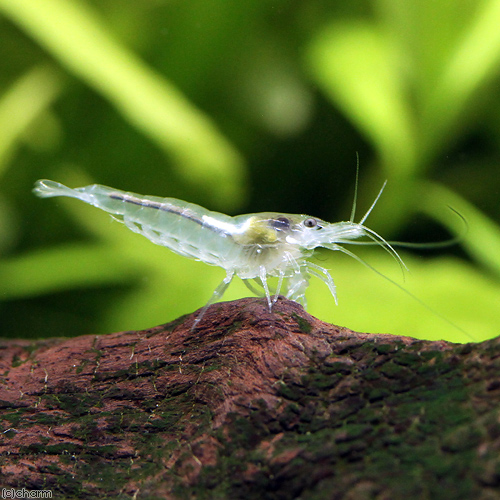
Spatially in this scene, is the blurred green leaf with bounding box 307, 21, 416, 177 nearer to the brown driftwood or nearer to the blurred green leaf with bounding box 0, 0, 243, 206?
the blurred green leaf with bounding box 0, 0, 243, 206

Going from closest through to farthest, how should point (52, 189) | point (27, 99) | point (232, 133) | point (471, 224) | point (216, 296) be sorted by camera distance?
point (216, 296) < point (471, 224) < point (52, 189) < point (27, 99) < point (232, 133)

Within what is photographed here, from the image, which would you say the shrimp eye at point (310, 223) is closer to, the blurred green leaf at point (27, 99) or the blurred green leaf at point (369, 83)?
the blurred green leaf at point (369, 83)

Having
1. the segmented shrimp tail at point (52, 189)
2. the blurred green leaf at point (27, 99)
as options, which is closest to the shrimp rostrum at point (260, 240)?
the segmented shrimp tail at point (52, 189)

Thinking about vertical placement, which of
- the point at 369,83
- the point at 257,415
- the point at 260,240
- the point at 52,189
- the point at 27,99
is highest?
the point at 369,83

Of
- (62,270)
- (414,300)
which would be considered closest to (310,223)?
(414,300)

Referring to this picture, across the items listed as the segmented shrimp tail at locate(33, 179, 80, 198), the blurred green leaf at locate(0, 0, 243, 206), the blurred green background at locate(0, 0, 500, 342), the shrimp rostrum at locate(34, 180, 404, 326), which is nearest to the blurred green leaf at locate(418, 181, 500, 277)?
the blurred green background at locate(0, 0, 500, 342)

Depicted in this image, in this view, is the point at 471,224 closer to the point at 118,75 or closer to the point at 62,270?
the point at 118,75
